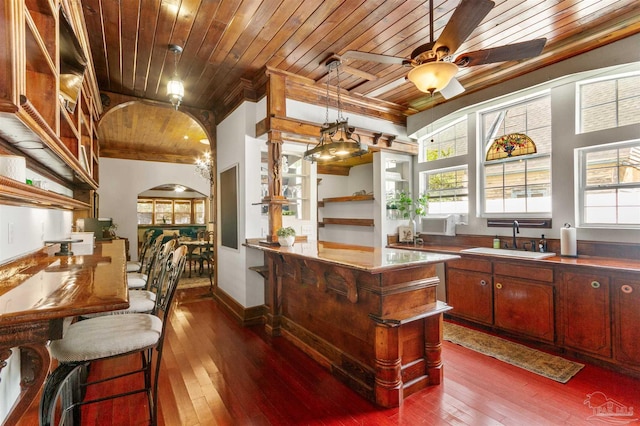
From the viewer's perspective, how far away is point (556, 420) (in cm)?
201

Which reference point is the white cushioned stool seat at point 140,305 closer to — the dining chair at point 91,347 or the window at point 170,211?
the dining chair at point 91,347

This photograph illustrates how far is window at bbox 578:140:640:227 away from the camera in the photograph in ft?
9.93

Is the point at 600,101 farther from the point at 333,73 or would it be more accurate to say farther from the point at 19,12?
the point at 19,12

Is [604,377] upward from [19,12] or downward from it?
downward

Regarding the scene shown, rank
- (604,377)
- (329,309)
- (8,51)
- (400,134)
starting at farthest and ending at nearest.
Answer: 1. (400,134)
2. (329,309)
3. (604,377)
4. (8,51)

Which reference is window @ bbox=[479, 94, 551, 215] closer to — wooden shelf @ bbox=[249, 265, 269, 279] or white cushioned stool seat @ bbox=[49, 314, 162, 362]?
wooden shelf @ bbox=[249, 265, 269, 279]

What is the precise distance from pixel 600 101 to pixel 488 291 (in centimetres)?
222

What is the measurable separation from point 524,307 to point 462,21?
270 centimetres

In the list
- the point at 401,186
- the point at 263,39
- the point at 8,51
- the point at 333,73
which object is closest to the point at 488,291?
the point at 401,186

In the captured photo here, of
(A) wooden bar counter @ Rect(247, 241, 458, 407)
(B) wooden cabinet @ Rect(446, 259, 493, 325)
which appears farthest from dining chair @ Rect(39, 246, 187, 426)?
(B) wooden cabinet @ Rect(446, 259, 493, 325)

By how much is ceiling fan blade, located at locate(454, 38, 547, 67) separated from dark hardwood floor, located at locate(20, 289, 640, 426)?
7.81 ft

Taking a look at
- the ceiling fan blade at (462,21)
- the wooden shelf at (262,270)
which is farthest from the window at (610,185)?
the wooden shelf at (262,270)

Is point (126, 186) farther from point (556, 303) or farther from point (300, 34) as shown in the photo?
point (556, 303)

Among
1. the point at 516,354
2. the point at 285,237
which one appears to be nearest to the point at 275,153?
the point at 285,237
